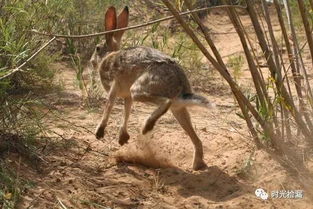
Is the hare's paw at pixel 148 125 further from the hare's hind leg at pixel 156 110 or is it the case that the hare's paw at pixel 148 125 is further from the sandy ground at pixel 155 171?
the sandy ground at pixel 155 171

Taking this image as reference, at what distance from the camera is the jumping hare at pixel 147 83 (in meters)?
4.46

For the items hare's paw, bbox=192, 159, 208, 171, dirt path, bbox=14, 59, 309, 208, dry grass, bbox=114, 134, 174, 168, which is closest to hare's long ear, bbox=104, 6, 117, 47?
dirt path, bbox=14, 59, 309, 208

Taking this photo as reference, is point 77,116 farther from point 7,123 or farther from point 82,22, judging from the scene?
point 82,22

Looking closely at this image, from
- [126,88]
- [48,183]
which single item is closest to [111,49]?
[126,88]

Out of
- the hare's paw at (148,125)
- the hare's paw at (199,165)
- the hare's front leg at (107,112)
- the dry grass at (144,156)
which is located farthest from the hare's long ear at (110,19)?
the hare's paw at (199,165)

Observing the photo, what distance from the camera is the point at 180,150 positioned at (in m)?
5.16

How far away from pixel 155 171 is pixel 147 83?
30.3 inches

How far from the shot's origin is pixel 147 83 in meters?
4.58

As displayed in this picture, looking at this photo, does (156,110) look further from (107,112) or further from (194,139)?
(107,112)

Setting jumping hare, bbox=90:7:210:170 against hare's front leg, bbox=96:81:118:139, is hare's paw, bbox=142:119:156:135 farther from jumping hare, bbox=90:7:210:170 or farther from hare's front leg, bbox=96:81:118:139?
hare's front leg, bbox=96:81:118:139

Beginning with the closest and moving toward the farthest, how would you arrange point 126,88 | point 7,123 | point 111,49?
point 7,123 < point 126,88 < point 111,49

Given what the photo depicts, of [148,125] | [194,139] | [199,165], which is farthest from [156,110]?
[199,165]

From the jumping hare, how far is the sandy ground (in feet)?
0.72

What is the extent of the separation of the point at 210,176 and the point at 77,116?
1880 millimetres
